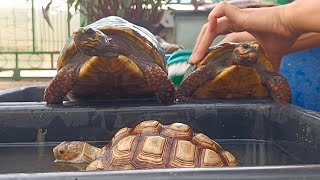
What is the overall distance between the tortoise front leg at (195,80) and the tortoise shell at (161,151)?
23.7 inches

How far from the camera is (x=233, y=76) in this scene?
1757 mm

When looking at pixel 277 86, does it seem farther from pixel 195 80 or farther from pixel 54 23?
pixel 54 23

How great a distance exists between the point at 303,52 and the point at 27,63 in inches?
198

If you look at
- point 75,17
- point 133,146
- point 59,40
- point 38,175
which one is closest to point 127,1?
point 75,17

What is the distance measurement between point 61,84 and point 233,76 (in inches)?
23.1

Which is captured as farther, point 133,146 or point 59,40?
point 59,40

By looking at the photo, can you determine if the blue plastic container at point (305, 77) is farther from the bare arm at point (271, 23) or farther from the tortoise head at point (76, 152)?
the tortoise head at point (76, 152)

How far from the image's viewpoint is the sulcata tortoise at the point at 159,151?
969 mm

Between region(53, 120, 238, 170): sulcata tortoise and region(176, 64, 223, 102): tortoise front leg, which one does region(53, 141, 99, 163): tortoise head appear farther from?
region(176, 64, 223, 102): tortoise front leg

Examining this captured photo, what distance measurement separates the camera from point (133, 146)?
1.02 meters

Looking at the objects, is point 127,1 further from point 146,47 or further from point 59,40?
point 146,47

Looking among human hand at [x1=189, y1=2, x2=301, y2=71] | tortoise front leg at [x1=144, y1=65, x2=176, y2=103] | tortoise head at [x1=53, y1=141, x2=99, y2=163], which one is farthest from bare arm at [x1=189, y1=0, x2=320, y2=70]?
tortoise head at [x1=53, y1=141, x2=99, y2=163]

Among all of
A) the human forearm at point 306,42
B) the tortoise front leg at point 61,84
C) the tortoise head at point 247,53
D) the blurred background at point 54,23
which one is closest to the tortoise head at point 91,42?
the tortoise front leg at point 61,84

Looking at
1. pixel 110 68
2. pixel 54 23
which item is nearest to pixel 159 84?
pixel 110 68
